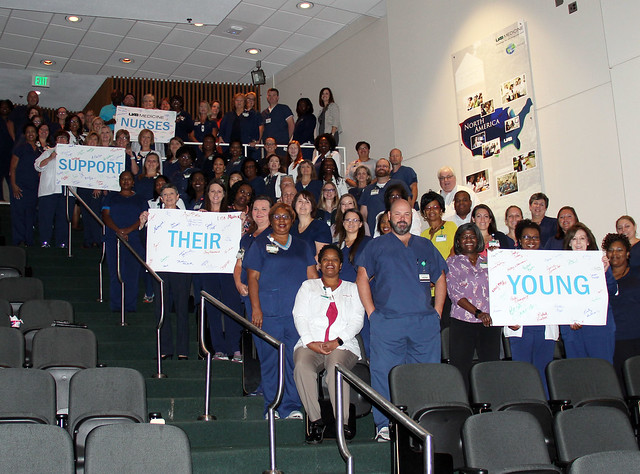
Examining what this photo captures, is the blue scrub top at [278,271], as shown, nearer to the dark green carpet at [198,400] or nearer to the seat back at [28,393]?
the dark green carpet at [198,400]

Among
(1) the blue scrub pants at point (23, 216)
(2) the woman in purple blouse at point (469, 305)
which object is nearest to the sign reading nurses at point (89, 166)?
(1) the blue scrub pants at point (23, 216)

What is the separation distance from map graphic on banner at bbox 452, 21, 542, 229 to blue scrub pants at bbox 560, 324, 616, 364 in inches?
117

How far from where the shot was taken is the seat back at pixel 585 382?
17.4 ft

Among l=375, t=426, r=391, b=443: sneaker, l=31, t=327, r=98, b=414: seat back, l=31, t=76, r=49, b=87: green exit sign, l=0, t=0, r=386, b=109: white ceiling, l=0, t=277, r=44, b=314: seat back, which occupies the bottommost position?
l=375, t=426, r=391, b=443: sneaker

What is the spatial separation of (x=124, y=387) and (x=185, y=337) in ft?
6.82

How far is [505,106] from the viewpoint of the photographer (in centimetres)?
929

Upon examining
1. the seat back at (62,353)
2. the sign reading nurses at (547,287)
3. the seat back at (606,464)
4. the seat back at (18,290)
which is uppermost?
the seat back at (18,290)

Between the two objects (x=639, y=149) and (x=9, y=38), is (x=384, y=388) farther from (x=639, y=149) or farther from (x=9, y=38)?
(x=9, y=38)

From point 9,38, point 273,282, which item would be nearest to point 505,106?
point 273,282

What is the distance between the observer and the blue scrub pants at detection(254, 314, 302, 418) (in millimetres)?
5422

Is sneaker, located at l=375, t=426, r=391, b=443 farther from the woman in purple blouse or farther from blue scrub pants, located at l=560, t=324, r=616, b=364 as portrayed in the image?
blue scrub pants, located at l=560, t=324, r=616, b=364

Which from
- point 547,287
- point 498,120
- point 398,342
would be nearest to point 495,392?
→ point 398,342

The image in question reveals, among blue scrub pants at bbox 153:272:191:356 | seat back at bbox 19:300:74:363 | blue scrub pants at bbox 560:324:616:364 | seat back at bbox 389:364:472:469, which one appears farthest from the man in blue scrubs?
seat back at bbox 19:300:74:363

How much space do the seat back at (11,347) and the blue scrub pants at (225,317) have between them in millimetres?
1863
